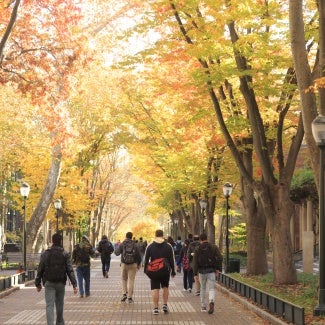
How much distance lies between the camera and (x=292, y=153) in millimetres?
20609

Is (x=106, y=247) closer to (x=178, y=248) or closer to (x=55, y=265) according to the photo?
(x=178, y=248)

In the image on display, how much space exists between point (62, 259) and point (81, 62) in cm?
1051

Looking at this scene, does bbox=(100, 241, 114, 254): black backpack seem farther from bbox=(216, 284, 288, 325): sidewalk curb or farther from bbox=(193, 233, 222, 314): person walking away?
bbox=(193, 233, 222, 314): person walking away

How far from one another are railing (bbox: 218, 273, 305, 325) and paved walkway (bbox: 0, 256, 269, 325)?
34 centimetres

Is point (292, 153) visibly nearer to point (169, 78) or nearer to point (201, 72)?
point (201, 72)

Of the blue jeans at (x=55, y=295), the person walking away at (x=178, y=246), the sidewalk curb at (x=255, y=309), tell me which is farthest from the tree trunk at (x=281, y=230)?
the person walking away at (x=178, y=246)

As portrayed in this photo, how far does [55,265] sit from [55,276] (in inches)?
7.9

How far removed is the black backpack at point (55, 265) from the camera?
11.7 meters

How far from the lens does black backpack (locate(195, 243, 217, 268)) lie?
16250 mm

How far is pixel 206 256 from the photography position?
16344 mm

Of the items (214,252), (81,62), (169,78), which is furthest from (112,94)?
(214,252)

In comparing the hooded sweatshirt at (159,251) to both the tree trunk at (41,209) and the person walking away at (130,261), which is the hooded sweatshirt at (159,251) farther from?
the tree trunk at (41,209)

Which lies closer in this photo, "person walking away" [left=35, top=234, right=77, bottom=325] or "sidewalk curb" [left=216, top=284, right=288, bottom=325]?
"person walking away" [left=35, top=234, right=77, bottom=325]

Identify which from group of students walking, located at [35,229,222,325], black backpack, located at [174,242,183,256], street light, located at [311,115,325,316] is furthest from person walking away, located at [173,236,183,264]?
street light, located at [311,115,325,316]
